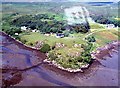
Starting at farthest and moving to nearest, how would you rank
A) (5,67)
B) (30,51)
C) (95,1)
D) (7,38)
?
(95,1)
(7,38)
(30,51)
(5,67)

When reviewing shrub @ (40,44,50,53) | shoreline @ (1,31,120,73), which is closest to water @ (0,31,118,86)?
shoreline @ (1,31,120,73)

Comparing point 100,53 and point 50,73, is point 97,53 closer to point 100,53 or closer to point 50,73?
point 100,53

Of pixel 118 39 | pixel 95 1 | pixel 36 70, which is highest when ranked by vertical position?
pixel 36 70

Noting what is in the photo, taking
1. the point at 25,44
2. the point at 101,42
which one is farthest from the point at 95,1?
the point at 25,44

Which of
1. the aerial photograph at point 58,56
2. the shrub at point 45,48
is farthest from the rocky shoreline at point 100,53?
the shrub at point 45,48

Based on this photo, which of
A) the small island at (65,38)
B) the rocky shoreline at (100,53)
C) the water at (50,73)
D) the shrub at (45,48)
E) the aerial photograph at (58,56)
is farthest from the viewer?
the shrub at (45,48)

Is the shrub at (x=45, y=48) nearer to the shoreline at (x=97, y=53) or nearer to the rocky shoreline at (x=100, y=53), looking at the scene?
the shoreline at (x=97, y=53)

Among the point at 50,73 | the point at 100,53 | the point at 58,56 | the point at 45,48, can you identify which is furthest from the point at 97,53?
the point at 50,73

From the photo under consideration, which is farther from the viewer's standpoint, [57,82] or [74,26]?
[74,26]

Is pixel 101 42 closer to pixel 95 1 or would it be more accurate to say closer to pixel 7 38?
pixel 7 38
